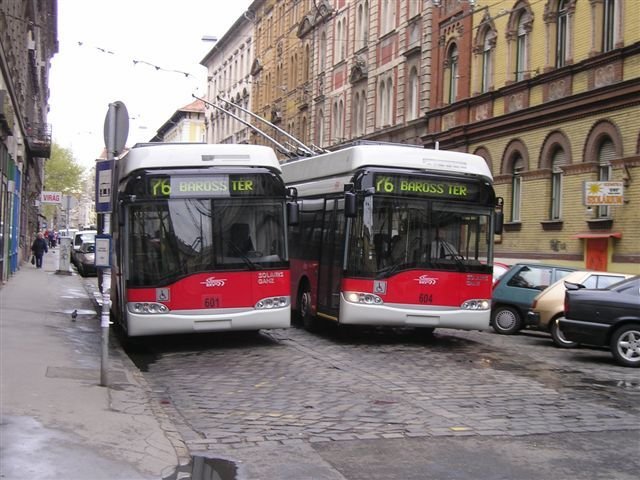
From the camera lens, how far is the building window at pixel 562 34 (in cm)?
2438

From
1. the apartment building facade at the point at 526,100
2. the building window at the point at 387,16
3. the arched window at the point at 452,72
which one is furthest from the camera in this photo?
the building window at the point at 387,16

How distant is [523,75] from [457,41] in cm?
529

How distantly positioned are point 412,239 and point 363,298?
1.25 metres

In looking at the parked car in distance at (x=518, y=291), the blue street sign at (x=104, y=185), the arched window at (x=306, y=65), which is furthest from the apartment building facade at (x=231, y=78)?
the blue street sign at (x=104, y=185)

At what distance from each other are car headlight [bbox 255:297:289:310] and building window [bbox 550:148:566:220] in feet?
46.0

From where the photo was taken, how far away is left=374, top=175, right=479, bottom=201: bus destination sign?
13.2 m

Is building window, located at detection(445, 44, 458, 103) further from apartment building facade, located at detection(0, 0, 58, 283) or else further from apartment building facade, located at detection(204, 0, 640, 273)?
apartment building facade, located at detection(0, 0, 58, 283)

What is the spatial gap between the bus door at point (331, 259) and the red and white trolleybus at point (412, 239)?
4 cm

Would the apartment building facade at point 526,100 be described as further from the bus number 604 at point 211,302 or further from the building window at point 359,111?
the bus number 604 at point 211,302

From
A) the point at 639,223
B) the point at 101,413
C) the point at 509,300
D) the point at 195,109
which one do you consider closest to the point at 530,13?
the point at 639,223

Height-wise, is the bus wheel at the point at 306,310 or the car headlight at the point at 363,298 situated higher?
the car headlight at the point at 363,298

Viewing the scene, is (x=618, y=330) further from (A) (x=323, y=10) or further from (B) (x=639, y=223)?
(A) (x=323, y=10)

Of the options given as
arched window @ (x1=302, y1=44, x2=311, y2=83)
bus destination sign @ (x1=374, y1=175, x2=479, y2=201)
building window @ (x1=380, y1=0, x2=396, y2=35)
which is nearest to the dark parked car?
bus destination sign @ (x1=374, y1=175, x2=479, y2=201)

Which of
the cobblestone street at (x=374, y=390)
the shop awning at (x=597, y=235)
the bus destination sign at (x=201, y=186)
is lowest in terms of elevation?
the cobblestone street at (x=374, y=390)
